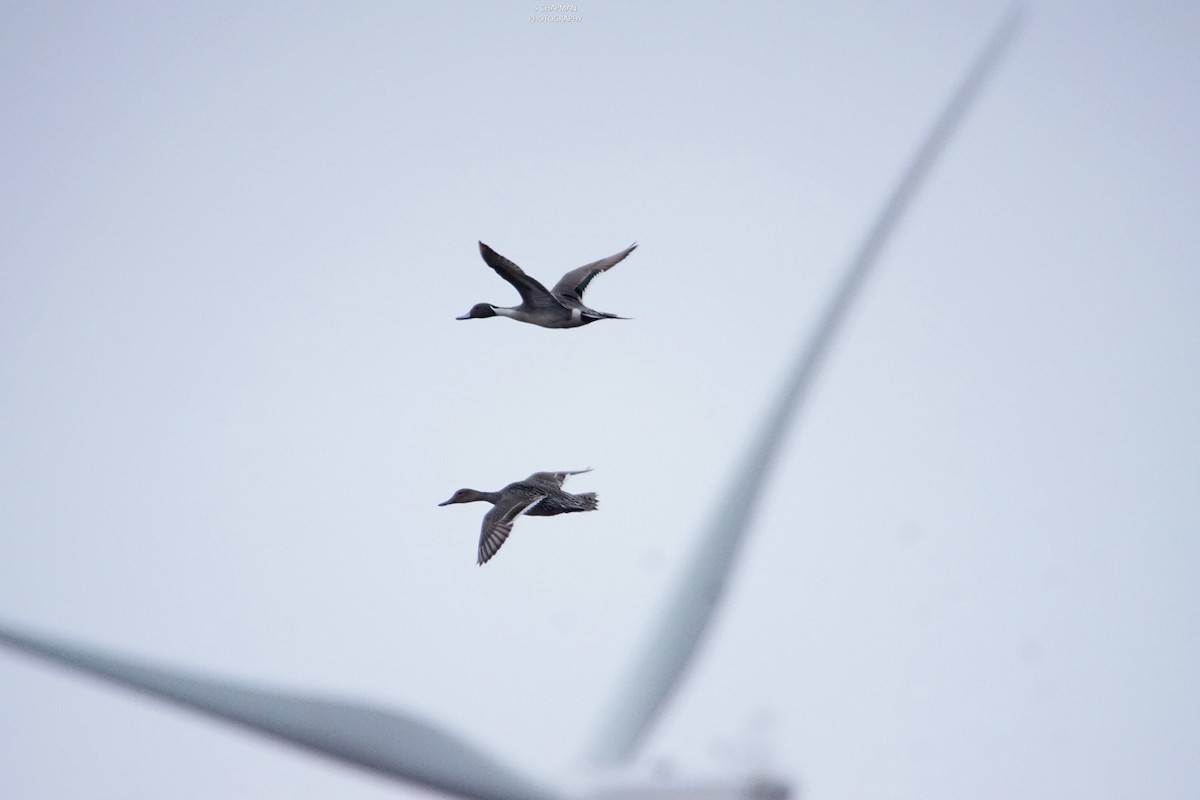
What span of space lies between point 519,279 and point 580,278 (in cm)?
197

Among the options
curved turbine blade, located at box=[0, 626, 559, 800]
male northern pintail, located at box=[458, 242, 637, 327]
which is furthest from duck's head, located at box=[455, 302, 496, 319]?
curved turbine blade, located at box=[0, 626, 559, 800]

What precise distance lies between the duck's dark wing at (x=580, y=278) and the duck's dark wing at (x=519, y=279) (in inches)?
14.2

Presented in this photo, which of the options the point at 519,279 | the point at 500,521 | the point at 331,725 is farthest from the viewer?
the point at 519,279

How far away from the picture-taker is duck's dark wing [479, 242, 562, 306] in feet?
64.4

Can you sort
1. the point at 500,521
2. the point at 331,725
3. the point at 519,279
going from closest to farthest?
the point at 331,725 < the point at 500,521 < the point at 519,279

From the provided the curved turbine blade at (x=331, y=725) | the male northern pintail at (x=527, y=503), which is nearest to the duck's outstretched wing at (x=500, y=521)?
the male northern pintail at (x=527, y=503)

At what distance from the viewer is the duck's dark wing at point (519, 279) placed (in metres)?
19.6

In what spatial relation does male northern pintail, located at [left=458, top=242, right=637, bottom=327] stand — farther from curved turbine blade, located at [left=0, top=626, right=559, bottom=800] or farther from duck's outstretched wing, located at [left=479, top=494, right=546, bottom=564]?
curved turbine blade, located at [left=0, top=626, right=559, bottom=800]

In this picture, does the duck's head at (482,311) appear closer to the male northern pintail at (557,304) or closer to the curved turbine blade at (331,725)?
the male northern pintail at (557,304)

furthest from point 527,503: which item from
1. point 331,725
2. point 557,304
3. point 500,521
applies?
Result: point 331,725

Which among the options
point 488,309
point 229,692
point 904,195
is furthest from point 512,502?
point 229,692

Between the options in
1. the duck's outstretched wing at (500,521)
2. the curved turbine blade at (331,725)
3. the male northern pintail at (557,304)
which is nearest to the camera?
the curved turbine blade at (331,725)

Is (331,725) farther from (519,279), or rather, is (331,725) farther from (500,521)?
(519,279)

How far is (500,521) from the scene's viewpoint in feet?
67.6
